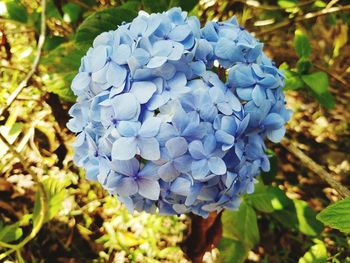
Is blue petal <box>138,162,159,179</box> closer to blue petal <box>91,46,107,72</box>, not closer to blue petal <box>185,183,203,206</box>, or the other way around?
blue petal <box>185,183,203,206</box>

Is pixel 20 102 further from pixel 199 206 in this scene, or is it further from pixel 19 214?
pixel 199 206

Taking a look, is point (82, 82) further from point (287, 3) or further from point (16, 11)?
point (287, 3)

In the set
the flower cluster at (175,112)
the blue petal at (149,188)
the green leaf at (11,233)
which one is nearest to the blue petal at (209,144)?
the flower cluster at (175,112)

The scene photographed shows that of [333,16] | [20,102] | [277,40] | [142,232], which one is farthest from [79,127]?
[277,40]

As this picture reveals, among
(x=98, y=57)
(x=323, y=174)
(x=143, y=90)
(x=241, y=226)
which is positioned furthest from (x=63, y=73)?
(x=323, y=174)

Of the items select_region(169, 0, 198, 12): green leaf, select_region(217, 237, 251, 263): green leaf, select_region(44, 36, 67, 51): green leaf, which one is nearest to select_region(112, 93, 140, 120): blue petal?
select_region(169, 0, 198, 12): green leaf

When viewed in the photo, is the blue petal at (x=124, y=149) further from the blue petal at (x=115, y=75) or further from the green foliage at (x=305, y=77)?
the green foliage at (x=305, y=77)
